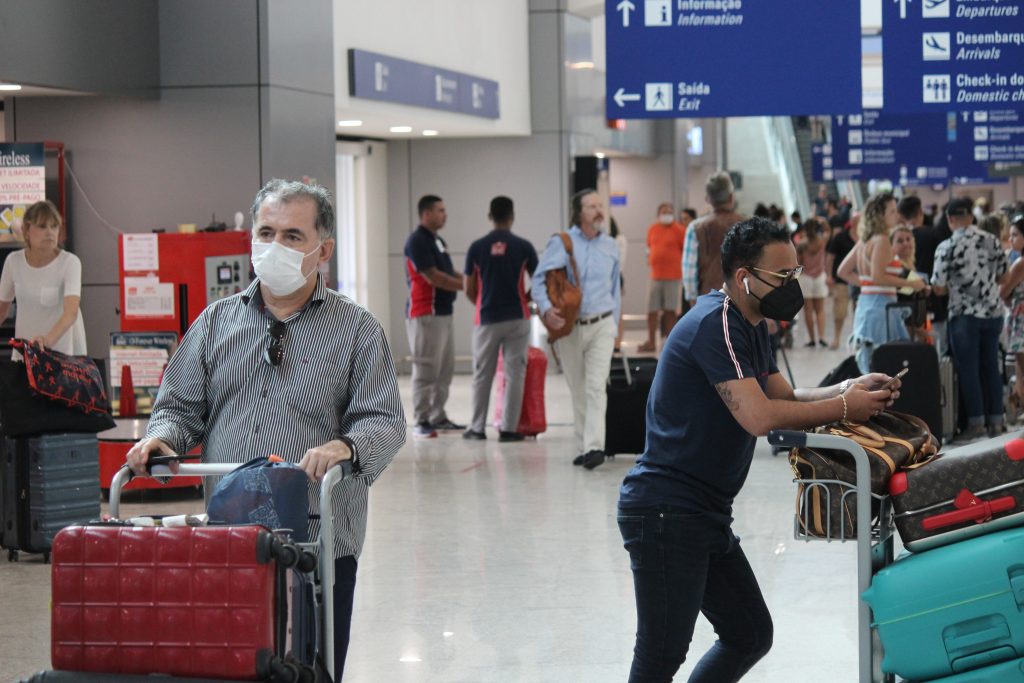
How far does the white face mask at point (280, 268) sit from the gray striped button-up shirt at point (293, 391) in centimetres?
9

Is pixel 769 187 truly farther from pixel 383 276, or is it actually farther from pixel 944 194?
pixel 383 276

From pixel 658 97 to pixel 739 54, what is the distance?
2.08 ft

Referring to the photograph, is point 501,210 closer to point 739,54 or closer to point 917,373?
point 739,54

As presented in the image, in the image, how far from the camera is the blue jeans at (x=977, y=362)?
10445mm

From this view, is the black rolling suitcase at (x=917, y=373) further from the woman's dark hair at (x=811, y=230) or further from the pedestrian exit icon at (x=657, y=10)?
the woman's dark hair at (x=811, y=230)

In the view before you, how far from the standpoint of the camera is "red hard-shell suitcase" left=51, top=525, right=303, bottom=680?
2.90m

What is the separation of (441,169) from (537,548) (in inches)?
386

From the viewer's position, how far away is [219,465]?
3363mm

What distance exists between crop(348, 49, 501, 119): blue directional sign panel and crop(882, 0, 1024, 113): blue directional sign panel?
425 cm

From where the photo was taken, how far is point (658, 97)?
10.4 metres

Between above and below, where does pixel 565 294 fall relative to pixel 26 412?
above

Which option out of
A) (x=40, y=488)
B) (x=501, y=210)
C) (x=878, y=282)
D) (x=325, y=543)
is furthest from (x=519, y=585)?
(x=501, y=210)

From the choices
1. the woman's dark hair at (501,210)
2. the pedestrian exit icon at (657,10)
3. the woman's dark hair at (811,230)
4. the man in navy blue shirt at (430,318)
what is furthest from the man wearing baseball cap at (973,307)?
the woman's dark hair at (811,230)

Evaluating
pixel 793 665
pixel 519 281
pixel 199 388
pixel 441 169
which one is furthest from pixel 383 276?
pixel 199 388
